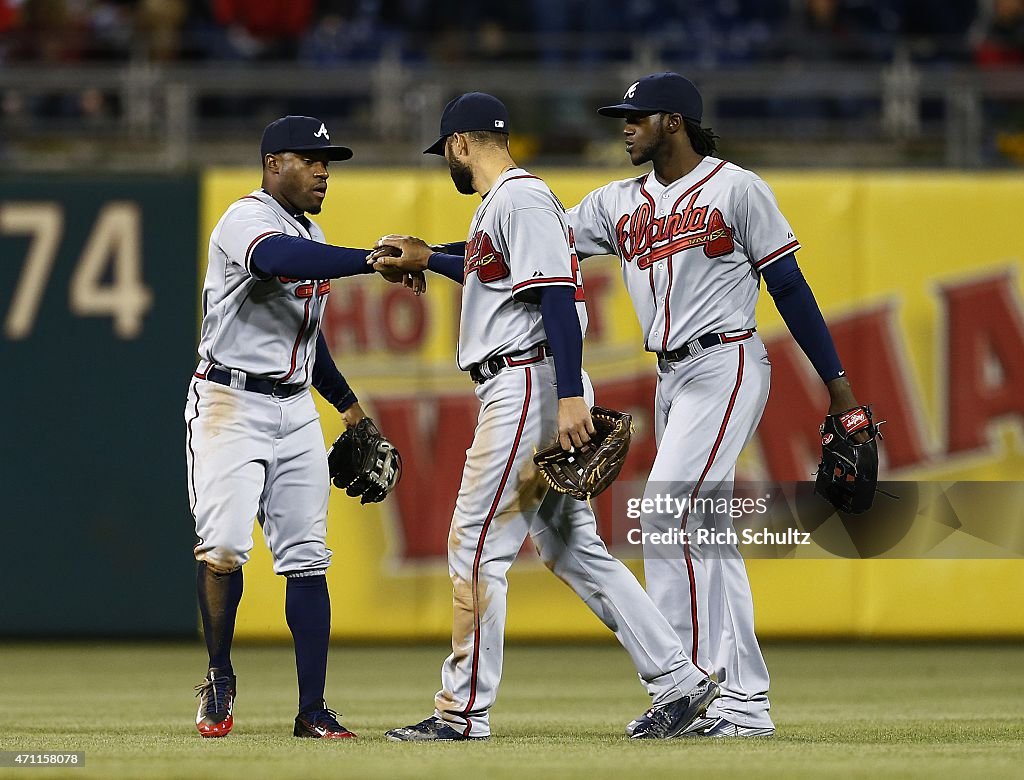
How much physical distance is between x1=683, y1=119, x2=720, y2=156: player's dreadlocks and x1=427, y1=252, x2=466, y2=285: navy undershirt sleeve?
859 mm

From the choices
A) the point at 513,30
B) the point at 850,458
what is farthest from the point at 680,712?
the point at 513,30

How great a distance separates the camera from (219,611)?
15.7ft

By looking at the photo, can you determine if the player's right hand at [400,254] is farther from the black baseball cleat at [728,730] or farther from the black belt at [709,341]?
the black baseball cleat at [728,730]

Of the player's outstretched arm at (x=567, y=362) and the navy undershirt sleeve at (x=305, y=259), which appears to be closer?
the player's outstretched arm at (x=567, y=362)

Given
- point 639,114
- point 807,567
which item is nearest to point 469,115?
point 639,114

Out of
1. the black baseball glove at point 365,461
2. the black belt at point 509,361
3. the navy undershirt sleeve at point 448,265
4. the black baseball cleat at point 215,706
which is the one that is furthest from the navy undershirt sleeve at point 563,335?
the black baseball cleat at point 215,706

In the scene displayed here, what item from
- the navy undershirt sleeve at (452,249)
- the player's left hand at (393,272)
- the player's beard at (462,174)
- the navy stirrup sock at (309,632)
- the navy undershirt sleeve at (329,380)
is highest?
the player's beard at (462,174)

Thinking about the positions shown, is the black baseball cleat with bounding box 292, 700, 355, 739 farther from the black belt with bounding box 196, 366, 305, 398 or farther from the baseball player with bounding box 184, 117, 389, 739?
the black belt with bounding box 196, 366, 305, 398

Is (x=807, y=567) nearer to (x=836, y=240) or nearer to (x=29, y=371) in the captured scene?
(x=836, y=240)

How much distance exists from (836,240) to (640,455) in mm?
1543

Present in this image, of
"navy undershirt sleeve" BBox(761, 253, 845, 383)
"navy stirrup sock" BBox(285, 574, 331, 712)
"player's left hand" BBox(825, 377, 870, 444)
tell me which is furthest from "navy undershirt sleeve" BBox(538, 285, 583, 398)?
"navy stirrup sock" BBox(285, 574, 331, 712)

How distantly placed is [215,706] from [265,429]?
85cm

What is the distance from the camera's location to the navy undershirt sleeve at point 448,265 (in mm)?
4719

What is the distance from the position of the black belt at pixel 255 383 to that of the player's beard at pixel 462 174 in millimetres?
846
